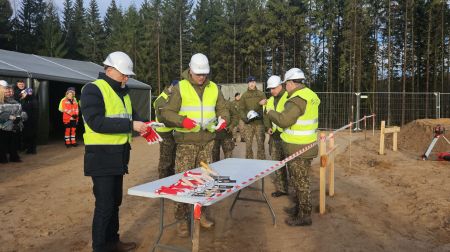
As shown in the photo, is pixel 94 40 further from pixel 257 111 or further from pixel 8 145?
pixel 257 111

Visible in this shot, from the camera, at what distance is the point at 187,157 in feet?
15.5

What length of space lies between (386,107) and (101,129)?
21834 millimetres

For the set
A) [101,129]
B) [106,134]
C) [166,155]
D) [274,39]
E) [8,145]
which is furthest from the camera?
[274,39]

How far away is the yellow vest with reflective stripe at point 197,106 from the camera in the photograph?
4.55m

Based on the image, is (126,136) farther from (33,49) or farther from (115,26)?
(115,26)

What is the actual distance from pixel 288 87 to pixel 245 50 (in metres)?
34.1

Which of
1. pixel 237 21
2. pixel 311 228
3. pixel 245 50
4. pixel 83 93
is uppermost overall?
pixel 237 21

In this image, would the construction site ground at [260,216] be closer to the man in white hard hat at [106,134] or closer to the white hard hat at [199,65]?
the man in white hard hat at [106,134]

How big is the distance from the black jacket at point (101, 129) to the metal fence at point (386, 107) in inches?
768

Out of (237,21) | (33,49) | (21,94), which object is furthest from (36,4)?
(21,94)

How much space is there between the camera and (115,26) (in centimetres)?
4981

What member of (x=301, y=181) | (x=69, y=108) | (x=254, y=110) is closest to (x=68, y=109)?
(x=69, y=108)

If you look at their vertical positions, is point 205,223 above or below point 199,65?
below

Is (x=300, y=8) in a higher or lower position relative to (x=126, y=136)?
higher
